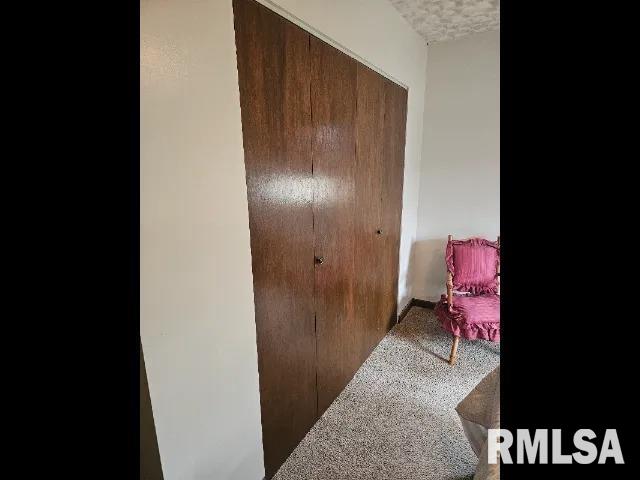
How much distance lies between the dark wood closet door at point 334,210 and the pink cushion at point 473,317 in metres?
0.83

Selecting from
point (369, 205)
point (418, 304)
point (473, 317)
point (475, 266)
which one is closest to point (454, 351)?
point (473, 317)

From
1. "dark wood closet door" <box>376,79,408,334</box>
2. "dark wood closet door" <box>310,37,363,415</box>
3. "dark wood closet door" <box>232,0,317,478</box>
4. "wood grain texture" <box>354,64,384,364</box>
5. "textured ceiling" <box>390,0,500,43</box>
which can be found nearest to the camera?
"dark wood closet door" <box>232,0,317,478</box>

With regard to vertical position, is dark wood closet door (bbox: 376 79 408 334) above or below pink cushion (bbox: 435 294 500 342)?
above

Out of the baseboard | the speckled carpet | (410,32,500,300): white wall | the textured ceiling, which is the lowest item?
the speckled carpet

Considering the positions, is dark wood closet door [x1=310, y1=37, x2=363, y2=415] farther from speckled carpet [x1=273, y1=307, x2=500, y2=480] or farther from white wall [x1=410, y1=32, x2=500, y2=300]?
white wall [x1=410, y1=32, x2=500, y2=300]

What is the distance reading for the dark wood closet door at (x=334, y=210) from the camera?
1478 mm

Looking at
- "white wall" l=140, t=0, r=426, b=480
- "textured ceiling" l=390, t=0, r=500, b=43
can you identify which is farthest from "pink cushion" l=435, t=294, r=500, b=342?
"textured ceiling" l=390, t=0, r=500, b=43

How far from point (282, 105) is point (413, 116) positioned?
168 cm

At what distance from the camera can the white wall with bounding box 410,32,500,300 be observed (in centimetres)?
254

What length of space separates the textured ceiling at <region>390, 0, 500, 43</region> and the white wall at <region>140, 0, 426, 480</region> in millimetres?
1082
